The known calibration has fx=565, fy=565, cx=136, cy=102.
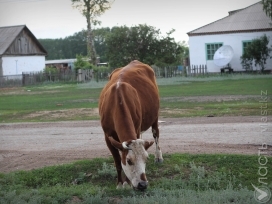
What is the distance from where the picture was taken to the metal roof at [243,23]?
4962 centimetres

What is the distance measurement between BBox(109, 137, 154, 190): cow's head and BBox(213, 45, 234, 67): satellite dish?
Answer: 4201 cm

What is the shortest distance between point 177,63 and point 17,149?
4490cm

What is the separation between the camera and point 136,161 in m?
8.38

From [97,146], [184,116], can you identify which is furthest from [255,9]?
[97,146]

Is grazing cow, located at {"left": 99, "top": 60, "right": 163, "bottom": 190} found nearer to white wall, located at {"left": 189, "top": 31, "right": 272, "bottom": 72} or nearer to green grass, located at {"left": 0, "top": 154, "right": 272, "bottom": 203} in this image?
green grass, located at {"left": 0, "top": 154, "right": 272, "bottom": 203}

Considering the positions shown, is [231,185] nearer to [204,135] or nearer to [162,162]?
[162,162]

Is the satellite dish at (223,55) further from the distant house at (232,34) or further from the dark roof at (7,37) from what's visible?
the dark roof at (7,37)

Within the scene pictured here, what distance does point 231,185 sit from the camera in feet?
30.6

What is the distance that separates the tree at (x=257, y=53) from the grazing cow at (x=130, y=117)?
1433 inches

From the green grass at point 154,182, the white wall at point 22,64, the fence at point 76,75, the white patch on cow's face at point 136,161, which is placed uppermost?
the white wall at point 22,64

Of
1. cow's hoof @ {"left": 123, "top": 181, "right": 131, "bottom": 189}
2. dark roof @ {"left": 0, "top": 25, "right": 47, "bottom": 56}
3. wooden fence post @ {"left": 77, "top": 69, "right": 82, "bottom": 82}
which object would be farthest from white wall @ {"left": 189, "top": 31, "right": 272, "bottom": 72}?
cow's hoof @ {"left": 123, "top": 181, "right": 131, "bottom": 189}

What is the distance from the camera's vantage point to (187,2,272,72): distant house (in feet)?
164

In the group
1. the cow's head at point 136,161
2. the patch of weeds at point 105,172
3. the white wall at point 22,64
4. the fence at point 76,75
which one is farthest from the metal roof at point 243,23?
the cow's head at point 136,161

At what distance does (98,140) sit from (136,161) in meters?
6.67
